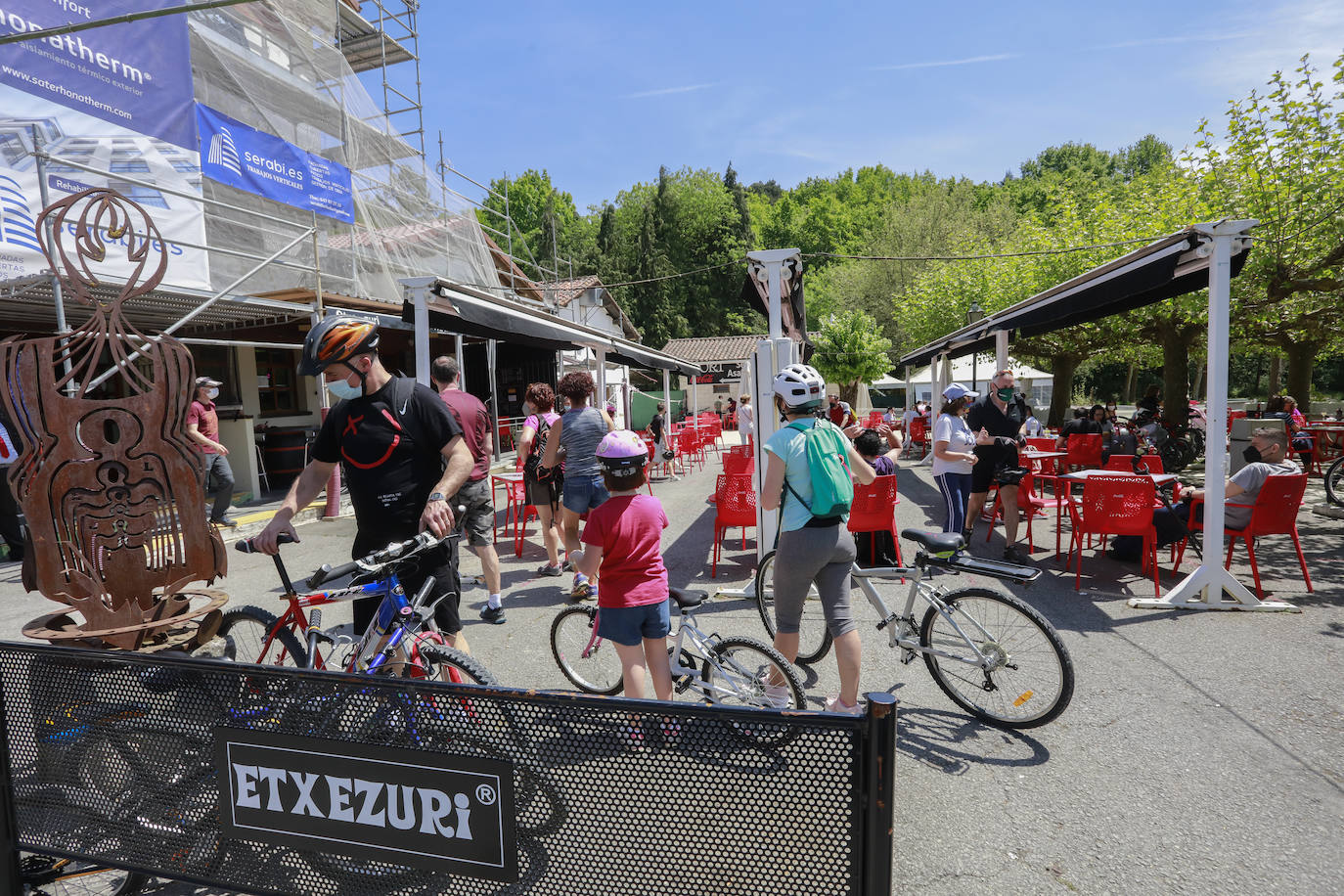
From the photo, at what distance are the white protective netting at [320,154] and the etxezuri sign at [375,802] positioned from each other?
33.5 feet

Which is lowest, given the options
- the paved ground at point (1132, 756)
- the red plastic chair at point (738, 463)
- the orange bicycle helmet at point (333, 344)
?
the paved ground at point (1132, 756)

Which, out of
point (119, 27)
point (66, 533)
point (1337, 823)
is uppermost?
point (119, 27)

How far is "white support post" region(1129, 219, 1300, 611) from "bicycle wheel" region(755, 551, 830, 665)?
2.63 m

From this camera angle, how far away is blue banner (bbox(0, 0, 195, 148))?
27.9 feet

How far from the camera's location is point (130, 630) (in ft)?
8.41

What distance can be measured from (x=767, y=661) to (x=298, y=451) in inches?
464

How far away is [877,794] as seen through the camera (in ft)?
5.02

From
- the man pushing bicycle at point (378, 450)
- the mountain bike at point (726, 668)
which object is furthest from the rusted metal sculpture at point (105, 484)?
the mountain bike at point (726, 668)

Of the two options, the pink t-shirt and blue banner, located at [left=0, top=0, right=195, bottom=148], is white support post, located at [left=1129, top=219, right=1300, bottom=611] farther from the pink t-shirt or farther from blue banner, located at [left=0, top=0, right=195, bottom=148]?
blue banner, located at [left=0, top=0, right=195, bottom=148]

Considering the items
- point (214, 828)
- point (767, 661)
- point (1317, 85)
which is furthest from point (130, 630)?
point (1317, 85)

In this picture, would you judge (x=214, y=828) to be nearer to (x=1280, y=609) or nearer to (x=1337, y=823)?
(x=1337, y=823)

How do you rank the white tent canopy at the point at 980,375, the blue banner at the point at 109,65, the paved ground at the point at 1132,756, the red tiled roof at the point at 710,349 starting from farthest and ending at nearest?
the red tiled roof at the point at 710,349 < the white tent canopy at the point at 980,375 < the blue banner at the point at 109,65 < the paved ground at the point at 1132,756

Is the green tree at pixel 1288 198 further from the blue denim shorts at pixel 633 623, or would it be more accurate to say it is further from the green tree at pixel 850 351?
the green tree at pixel 850 351

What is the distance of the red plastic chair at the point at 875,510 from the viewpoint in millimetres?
5523
